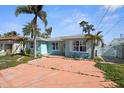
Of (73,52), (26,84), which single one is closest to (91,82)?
(26,84)

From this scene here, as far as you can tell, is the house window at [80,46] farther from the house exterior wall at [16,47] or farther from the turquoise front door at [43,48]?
the house exterior wall at [16,47]

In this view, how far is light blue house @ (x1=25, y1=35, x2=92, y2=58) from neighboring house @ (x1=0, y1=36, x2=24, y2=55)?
391cm

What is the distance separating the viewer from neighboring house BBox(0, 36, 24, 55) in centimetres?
3353

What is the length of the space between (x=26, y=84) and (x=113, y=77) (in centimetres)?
494

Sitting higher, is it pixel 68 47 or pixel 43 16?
pixel 43 16

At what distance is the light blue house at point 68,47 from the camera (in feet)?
86.4

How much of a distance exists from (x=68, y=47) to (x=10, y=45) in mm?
11109

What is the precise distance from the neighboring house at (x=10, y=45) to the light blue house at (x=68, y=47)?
12.8 feet

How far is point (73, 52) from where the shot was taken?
89.9ft

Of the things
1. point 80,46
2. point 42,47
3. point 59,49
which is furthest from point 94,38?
point 42,47

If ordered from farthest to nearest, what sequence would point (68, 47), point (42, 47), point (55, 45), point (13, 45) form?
point (13, 45), point (55, 45), point (42, 47), point (68, 47)

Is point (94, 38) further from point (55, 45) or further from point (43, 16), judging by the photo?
point (55, 45)

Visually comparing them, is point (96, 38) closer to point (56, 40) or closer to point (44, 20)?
point (44, 20)

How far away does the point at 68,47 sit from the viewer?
2839 cm
